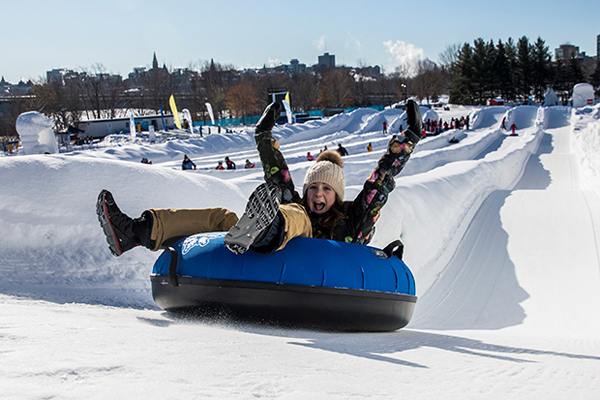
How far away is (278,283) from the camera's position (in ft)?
9.91

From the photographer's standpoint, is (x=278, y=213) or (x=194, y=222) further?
(x=194, y=222)

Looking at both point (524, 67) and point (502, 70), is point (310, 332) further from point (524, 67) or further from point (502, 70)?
point (524, 67)

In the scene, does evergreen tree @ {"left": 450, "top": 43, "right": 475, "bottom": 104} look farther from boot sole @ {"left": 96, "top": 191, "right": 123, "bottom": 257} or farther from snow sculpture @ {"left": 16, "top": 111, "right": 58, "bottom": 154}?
boot sole @ {"left": 96, "top": 191, "right": 123, "bottom": 257}

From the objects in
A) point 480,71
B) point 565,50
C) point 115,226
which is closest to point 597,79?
point 480,71

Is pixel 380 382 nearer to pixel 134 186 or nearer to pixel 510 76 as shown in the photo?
pixel 134 186

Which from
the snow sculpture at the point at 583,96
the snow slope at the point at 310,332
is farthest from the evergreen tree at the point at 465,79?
the snow slope at the point at 310,332

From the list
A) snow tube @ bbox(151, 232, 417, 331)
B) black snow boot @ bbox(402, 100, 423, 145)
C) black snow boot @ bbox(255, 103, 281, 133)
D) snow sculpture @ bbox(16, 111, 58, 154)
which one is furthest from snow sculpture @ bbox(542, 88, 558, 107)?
snow tube @ bbox(151, 232, 417, 331)

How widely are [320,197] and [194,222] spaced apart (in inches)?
36.5

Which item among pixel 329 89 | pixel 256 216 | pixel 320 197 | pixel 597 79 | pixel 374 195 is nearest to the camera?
pixel 256 216

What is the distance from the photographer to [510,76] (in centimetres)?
6312

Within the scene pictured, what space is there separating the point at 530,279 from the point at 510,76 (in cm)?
6254

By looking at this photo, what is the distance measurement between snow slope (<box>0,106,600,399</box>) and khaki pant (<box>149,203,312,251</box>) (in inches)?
21.3

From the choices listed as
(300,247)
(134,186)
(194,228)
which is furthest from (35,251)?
(300,247)

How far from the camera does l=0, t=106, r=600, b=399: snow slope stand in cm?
166
